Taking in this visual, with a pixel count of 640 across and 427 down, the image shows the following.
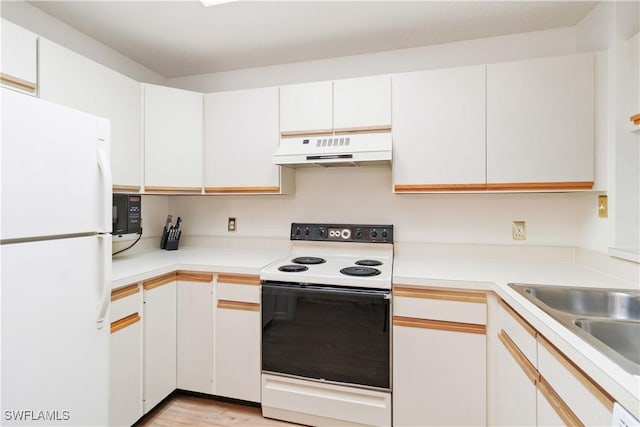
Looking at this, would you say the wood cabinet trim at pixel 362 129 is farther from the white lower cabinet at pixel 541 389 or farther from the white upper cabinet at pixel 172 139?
the white lower cabinet at pixel 541 389

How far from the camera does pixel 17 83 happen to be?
1.42 meters

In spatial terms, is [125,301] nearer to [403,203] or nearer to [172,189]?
[172,189]

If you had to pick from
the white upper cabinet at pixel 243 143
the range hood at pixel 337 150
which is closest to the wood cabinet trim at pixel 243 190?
the white upper cabinet at pixel 243 143

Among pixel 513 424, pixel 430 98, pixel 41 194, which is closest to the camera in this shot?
pixel 41 194

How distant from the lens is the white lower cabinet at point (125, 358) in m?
1.58

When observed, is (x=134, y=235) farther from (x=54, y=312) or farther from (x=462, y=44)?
(x=462, y=44)

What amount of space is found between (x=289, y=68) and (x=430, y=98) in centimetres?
116

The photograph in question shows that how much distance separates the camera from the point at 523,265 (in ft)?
6.32

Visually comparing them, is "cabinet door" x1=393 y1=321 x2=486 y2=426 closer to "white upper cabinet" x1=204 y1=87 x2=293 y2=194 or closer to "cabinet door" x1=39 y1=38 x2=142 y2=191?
"white upper cabinet" x1=204 y1=87 x2=293 y2=194

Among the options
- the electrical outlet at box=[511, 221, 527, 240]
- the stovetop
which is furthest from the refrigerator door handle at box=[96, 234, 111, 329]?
the electrical outlet at box=[511, 221, 527, 240]

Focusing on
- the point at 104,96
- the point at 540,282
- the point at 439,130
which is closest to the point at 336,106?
the point at 439,130

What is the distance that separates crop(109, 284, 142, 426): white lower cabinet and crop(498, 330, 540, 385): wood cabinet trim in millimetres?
1859

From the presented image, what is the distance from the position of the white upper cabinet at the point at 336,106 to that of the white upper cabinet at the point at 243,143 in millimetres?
118

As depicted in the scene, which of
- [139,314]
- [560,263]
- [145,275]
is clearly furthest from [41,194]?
[560,263]
